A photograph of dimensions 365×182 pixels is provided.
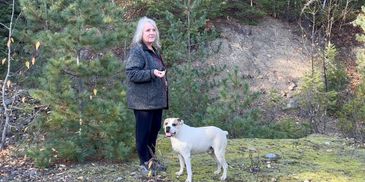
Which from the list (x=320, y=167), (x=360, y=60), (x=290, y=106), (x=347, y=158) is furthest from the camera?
(x=290, y=106)

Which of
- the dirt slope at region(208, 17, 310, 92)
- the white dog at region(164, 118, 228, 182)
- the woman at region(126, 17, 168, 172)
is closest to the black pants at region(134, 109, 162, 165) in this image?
the woman at region(126, 17, 168, 172)

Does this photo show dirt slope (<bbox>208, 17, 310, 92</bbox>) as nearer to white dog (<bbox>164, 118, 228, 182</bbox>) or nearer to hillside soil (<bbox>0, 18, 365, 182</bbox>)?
hillside soil (<bbox>0, 18, 365, 182</bbox>)

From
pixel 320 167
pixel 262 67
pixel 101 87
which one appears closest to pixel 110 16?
pixel 101 87

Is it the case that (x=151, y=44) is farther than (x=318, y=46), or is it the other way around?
(x=318, y=46)

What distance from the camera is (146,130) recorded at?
5.73 m

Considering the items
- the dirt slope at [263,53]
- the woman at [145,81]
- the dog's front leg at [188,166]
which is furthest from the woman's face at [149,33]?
the dirt slope at [263,53]

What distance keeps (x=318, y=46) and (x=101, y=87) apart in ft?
45.6

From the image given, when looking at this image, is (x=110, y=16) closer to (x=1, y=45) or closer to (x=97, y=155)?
Answer: (x=97, y=155)

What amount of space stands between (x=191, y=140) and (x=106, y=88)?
1.85 metres

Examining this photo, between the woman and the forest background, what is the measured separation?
67 cm

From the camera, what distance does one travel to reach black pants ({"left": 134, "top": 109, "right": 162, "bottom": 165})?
570 centimetres

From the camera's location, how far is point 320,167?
21.2 ft

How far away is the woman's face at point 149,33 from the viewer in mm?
5523

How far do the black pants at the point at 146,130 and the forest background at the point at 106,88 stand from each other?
57cm
